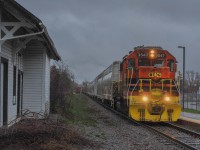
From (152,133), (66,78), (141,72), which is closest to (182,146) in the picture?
(152,133)

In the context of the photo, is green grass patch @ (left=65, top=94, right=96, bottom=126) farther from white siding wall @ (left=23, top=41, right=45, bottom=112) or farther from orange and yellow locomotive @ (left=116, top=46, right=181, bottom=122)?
orange and yellow locomotive @ (left=116, top=46, right=181, bottom=122)

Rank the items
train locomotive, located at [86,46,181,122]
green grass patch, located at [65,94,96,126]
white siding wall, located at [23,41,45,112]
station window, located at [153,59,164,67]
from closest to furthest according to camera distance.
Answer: white siding wall, located at [23,41,45,112] → train locomotive, located at [86,46,181,122] → green grass patch, located at [65,94,96,126] → station window, located at [153,59,164,67]

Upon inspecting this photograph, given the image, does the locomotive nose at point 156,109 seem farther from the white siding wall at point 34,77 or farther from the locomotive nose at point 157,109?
the white siding wall at point 34,77

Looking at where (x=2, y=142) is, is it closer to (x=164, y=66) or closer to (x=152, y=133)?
(x=152, y=133)

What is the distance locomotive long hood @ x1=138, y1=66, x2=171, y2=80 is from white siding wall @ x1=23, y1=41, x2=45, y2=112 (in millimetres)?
4689

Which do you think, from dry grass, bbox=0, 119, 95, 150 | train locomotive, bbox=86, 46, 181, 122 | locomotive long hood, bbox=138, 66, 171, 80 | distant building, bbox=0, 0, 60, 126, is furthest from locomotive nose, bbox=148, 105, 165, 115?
dry grass, bbox=0, 119, 95, 150

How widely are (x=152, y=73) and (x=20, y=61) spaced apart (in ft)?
20.6

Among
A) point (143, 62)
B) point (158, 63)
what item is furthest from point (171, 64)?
point (143, 62)

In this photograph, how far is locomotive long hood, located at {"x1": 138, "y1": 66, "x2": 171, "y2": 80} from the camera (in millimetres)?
18375

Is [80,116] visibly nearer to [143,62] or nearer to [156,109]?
[143,62]

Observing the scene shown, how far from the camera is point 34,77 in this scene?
1694 centimetres

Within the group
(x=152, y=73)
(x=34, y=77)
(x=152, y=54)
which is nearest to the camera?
(x=34, y=77)

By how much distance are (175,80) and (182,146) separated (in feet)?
24.1

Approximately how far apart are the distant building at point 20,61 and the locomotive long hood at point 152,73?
463 centimetres
